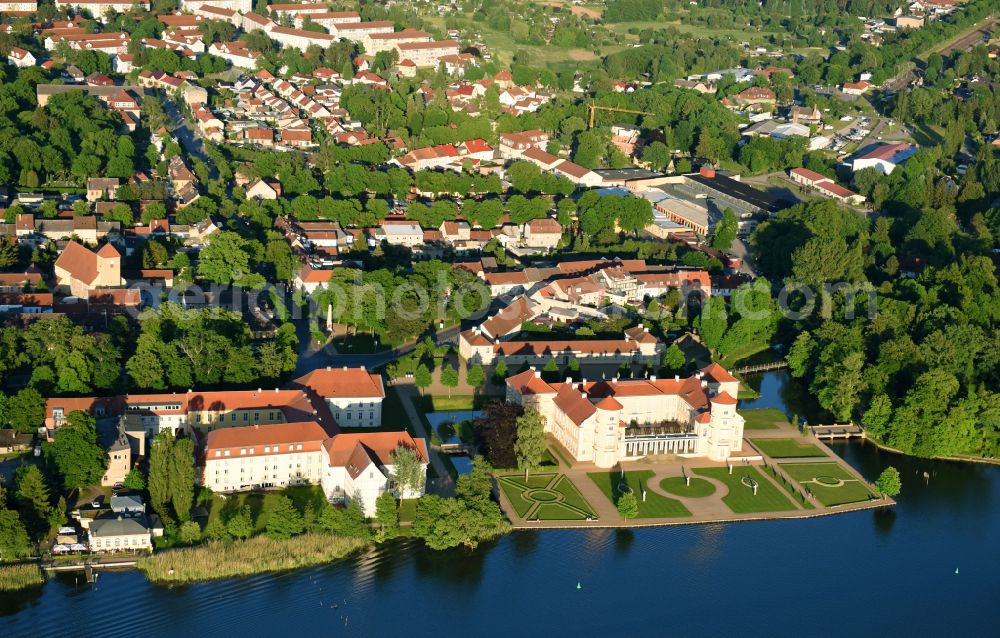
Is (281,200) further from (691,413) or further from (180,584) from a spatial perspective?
(180,584)

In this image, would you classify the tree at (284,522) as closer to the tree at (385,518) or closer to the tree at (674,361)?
the tree at (385,518)

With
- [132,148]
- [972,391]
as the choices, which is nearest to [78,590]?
[972,391]

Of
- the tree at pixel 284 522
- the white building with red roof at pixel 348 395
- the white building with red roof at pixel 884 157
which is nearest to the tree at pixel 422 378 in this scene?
the white building with red roof at pixel 348 395

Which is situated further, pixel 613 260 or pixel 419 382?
pixel 613 260

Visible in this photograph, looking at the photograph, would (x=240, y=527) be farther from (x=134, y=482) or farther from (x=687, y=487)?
(x=687, y=487)

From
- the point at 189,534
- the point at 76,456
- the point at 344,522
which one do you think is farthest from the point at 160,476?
the point at 344,522

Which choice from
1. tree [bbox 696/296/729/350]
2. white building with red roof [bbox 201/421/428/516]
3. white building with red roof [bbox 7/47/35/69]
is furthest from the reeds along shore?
white building with red roof [bbox 7/47/35/69]

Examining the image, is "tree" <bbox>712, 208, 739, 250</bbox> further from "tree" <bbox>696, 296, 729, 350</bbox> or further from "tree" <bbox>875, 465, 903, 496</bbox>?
"tree" <bbox>875, 465, 903, 496</bbox>
